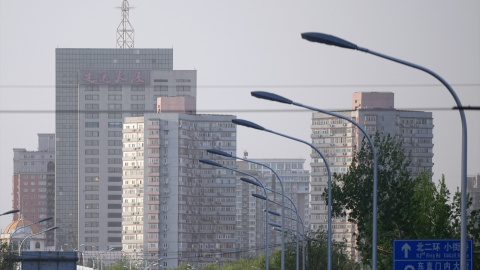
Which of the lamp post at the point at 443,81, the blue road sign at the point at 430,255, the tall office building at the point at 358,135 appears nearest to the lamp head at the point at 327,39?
the lamp post at the point at 443,81

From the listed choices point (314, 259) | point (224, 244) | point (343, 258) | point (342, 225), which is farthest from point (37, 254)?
point (224, 244)

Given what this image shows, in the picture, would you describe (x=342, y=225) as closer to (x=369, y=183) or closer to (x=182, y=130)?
(x=182, y=130)

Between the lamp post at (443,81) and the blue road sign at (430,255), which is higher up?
the lamp post at (443,81)

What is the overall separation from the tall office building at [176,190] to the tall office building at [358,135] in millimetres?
16792

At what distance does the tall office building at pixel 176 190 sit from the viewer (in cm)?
18838

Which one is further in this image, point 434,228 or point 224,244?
point 224,244

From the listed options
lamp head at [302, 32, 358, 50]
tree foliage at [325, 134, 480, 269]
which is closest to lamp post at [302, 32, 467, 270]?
lamp head at [302, 32, 358, 50]

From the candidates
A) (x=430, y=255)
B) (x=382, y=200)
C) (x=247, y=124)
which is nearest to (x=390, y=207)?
(x=382, y=200)

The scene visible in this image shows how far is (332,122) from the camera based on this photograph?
179 m

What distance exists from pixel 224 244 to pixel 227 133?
15.3m

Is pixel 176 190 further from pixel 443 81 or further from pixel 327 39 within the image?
pixel 443 81

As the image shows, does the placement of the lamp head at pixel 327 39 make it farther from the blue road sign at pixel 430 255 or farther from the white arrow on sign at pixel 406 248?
the white arrow on sign at pixel 406 248

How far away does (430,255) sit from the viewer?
3331cm

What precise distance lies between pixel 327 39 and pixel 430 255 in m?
8.26
